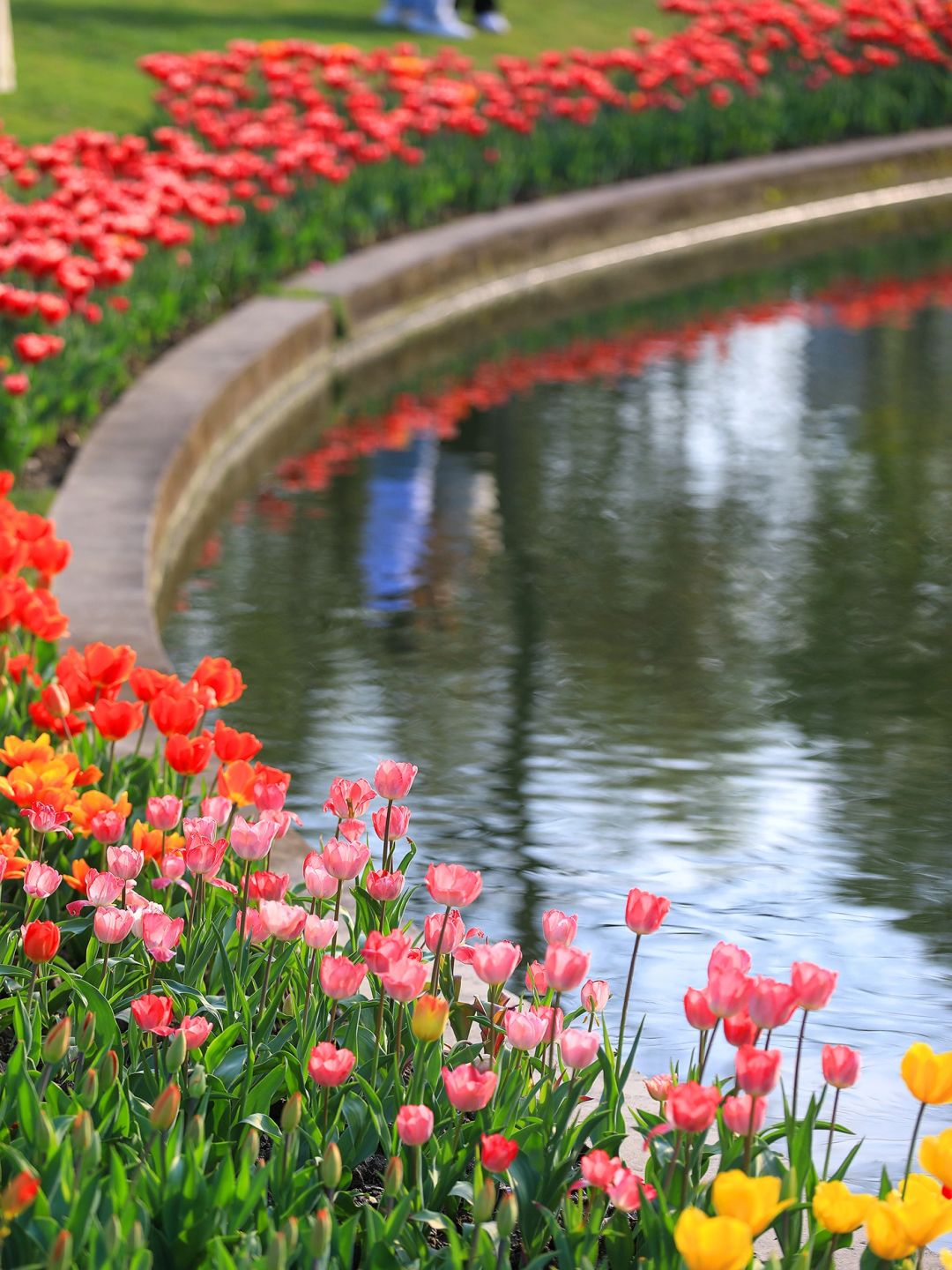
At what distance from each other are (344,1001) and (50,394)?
13.5ft

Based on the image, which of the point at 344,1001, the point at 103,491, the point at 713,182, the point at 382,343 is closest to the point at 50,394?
the point at 103,491

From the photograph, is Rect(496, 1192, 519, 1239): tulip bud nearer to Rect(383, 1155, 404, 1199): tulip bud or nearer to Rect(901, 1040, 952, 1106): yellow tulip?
Rect(383, 1155, 404, 1199): tulip bud

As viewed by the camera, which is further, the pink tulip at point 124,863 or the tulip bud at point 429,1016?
the pink tulip at point 124,863

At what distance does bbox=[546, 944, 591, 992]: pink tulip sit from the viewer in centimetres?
224

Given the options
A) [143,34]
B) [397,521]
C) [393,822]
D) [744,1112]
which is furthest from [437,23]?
[744,1112]

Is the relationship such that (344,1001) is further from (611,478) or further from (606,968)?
(611,478)

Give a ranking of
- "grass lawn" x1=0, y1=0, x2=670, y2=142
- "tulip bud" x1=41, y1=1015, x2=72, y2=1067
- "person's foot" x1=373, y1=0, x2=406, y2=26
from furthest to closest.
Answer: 1. "person's foot" x1=373, y1=0, x2=406, y2=26
2. "grass lawn" x1=0, y1=0, x2=670, y2=142
3. "tulip bud" x1=41, y1=1015, x2=72, y2=1067

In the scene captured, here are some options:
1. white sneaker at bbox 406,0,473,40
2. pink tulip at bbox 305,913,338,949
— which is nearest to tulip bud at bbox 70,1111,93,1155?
pink tulip at bbox 305,913,338,949

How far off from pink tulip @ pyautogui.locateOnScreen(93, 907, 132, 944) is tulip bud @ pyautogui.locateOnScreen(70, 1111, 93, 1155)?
0.94ft

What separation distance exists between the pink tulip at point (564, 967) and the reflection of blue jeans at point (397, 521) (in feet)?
12.3

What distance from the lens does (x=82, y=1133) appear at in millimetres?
2068

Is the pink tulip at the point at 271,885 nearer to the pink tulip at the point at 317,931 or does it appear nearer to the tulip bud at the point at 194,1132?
the pink tulip at the point at 317,931

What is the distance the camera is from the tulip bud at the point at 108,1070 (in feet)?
7.57

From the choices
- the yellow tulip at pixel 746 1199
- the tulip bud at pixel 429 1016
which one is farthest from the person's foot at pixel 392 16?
the yellow tulip at pixel 746 1199
